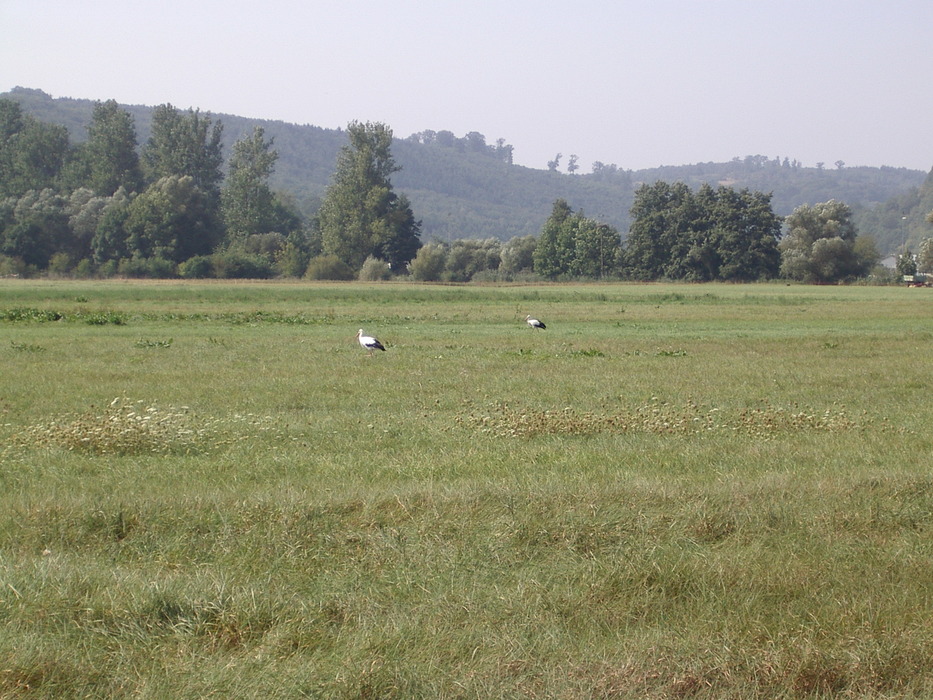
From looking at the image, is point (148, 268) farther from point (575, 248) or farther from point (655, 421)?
point (655, 421)

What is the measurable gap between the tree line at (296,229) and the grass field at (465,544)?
89.3 meters

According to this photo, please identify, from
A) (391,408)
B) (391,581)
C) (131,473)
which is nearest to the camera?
(391,581)

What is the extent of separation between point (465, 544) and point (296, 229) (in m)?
125

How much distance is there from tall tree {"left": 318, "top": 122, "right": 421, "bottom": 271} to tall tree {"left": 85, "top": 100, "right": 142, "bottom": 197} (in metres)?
27.3

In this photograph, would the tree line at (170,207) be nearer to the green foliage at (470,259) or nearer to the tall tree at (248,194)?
the tall tree at (248,194)

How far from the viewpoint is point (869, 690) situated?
18.6 feet

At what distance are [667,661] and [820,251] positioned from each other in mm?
107666

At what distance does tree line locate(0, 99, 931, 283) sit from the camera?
102375 millimetres

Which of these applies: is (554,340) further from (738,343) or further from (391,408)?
(391,408)

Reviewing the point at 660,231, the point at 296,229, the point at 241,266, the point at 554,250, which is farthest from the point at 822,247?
the point at 296,229

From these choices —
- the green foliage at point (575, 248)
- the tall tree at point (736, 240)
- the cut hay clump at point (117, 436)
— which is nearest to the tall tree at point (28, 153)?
the green foliage at point (575, 248)

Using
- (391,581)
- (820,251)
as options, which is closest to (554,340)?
(391,581)

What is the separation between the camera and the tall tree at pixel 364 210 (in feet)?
367

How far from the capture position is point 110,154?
11675 cm
